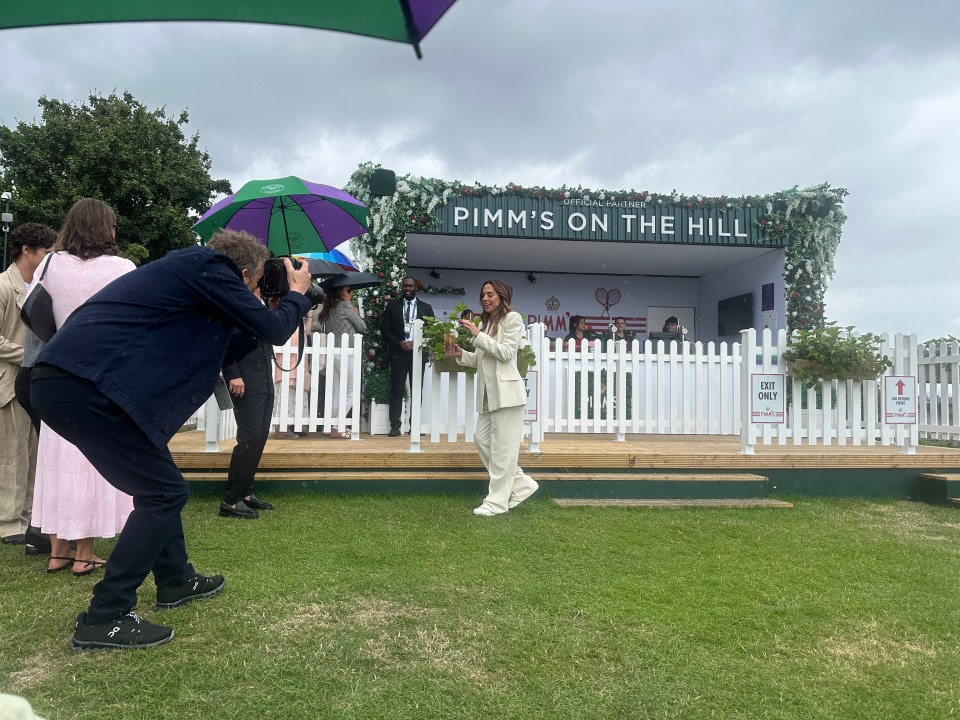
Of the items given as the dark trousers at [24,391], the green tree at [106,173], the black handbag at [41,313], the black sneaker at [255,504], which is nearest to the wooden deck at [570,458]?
the black sneaker at [255,504]

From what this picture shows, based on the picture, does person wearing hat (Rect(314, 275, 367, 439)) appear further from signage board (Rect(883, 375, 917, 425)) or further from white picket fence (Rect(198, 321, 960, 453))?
signage board (Rect(883, 375, 917, 425))

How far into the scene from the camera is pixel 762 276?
12.5 m

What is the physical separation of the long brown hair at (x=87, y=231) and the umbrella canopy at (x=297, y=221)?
3.38 metres

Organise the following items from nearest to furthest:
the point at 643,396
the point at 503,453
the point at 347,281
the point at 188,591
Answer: the point at 188,591
the point at 503,453
the point at 347,281
the point at 643,396

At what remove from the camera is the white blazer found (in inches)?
199

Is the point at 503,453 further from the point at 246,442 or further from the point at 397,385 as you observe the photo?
the point at 397,385

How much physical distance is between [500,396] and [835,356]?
3.58 metres

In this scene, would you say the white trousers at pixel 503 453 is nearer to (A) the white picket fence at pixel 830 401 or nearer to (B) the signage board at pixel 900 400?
(A) the white picket fence at pixel 830 401

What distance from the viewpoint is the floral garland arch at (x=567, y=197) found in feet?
33.0

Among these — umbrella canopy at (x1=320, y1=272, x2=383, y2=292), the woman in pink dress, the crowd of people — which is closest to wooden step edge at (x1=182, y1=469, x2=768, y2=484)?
the woman in pink dress

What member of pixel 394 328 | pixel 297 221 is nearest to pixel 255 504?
pixel 297 221

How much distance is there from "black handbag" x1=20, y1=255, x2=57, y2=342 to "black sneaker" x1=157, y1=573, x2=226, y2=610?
1.46 m

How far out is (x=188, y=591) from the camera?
3119 mm

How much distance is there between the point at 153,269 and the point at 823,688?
117 inches
